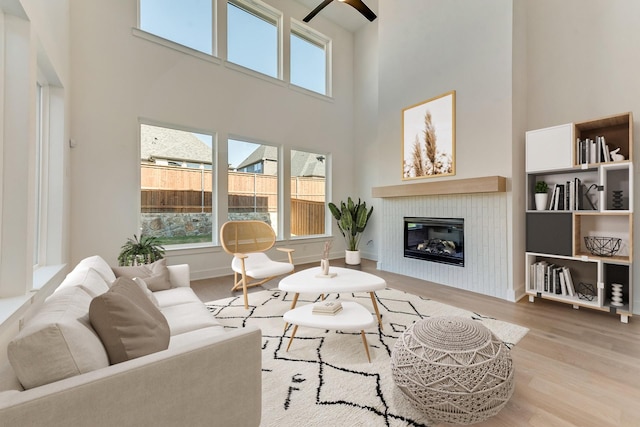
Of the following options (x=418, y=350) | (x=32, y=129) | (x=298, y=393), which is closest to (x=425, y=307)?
(x=418, y=350)

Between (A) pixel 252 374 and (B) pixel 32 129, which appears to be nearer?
(A) pixel 252 374

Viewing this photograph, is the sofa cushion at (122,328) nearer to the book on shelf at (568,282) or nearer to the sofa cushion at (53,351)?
the sofa cushion at (53,351)

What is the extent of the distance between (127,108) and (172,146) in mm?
697

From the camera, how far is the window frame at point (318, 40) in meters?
5.54

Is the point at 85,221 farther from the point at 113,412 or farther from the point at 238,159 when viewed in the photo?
the point at 113,412

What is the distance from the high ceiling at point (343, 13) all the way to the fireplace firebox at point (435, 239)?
4.25m

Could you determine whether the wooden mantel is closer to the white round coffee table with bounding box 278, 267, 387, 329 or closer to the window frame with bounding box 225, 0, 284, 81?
the white round coffee table with bounding box 278, 267, 387, 329

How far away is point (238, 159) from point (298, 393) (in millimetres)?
3940

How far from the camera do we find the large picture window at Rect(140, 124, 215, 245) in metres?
4.00

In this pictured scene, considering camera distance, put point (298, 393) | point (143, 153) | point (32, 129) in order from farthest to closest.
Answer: point (143, 153), point (32, 129), point (298, 393)

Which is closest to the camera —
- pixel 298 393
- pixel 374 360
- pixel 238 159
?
pixel 298 393

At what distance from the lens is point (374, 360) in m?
1.98

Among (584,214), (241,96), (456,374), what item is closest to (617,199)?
(584,214)

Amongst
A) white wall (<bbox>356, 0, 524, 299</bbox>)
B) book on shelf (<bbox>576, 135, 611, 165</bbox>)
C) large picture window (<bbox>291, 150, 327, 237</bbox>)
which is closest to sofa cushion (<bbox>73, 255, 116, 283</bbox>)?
large picture window (<bbox>291, 150, 327, 237</bbox>)
